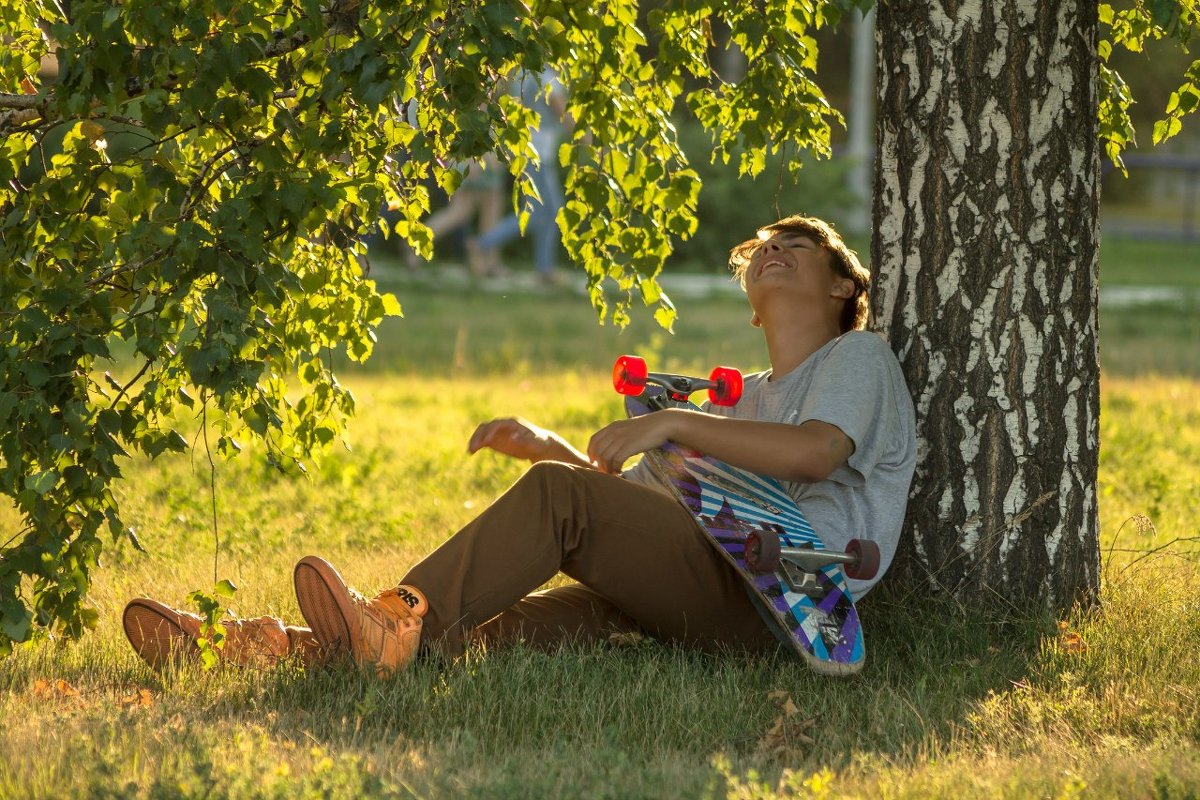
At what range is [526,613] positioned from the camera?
389 cm

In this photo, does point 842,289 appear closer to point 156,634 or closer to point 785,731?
point 785,731

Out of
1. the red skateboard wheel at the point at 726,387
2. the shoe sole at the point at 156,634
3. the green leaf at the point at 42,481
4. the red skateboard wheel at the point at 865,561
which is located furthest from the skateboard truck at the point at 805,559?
the green leaf at the point at 42,481

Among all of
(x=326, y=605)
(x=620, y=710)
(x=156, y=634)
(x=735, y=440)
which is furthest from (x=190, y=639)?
(x=735, y=440)

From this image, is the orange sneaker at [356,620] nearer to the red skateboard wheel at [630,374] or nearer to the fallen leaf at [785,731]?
the red skateboard wheel at [630,374]

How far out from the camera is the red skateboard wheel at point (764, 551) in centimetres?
327

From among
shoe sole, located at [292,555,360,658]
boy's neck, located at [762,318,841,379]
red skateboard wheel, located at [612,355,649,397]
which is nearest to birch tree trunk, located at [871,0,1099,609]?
boy's neck, located at [762,318,841,379]

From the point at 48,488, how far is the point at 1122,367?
8.73 meters

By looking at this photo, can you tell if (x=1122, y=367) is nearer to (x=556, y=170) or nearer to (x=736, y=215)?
(x=556, y=170)

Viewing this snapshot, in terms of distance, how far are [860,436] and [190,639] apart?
166 cm

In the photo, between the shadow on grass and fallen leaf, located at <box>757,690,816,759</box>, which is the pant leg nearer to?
the shadow on grass

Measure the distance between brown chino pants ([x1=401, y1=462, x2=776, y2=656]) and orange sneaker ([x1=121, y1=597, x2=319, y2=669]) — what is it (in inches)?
13.7

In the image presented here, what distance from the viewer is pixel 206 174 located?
3508mm

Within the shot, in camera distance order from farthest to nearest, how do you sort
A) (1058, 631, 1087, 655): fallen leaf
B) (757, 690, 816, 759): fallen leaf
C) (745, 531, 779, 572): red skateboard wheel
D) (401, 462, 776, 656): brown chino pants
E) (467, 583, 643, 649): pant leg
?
(467, 583, 643, 649): pant leg
(1058, 631, 1087, 655): fallen leaf
(401, 462, 776, 656): brown chino pants
(745, 531, 779, 572): red skateboard wheel
(757, 690, 816, 759): fallen leaf

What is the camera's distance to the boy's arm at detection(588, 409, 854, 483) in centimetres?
346
